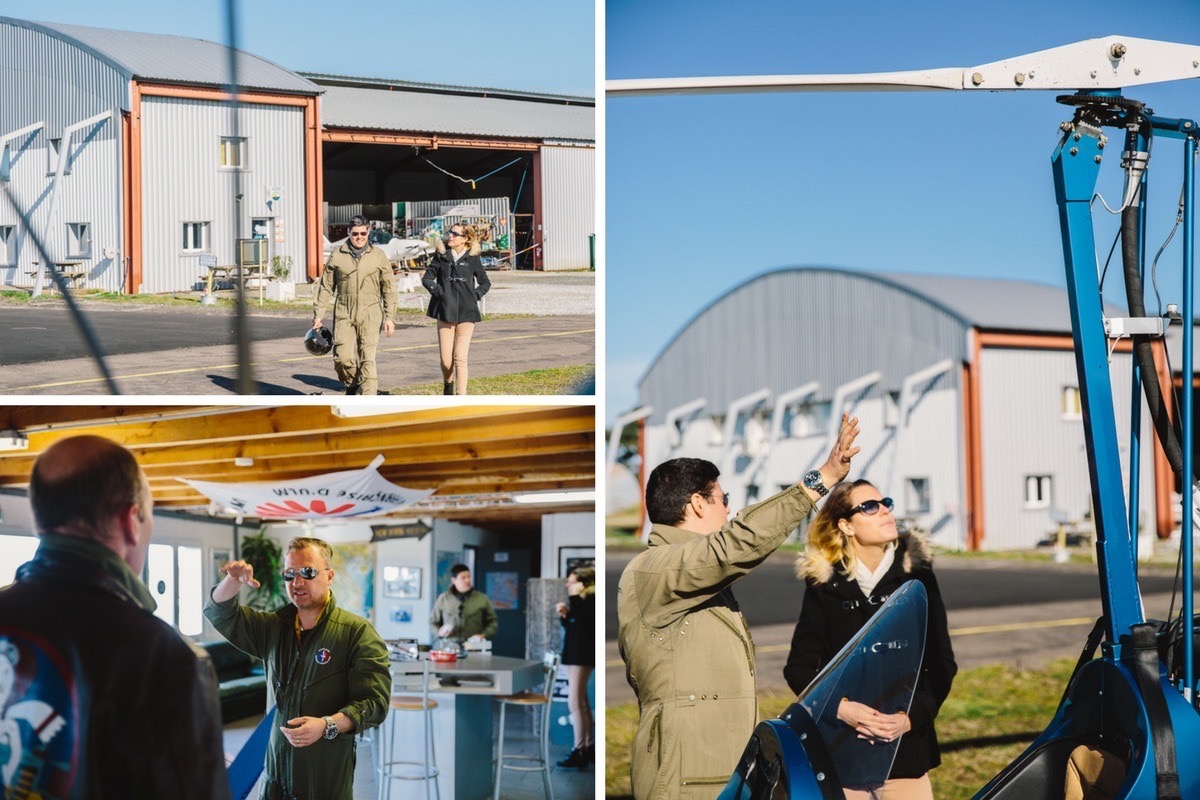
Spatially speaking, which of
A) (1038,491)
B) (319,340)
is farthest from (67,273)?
(1038,491)

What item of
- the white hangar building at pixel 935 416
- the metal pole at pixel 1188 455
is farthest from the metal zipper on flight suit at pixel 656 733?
the white hangar building at pixel 935 416

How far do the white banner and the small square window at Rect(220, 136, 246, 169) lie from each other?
1.12m

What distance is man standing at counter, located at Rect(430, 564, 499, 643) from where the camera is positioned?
4.86 m

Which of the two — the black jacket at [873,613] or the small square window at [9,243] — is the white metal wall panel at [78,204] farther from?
the black jacket at [873,613]

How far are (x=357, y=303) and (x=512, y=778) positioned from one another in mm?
1907

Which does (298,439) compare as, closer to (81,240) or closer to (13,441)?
(13,441)

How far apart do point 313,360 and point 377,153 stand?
81 centimetres

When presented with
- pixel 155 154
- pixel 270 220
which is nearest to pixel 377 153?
pixel 270 220

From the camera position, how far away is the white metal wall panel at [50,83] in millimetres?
4184

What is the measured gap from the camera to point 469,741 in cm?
490

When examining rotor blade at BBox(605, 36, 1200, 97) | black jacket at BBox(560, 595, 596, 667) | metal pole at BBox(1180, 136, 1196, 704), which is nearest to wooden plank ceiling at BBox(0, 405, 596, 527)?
black jacket at BBox(560, 595, 596, 667)

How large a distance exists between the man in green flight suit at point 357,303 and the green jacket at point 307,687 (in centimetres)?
82

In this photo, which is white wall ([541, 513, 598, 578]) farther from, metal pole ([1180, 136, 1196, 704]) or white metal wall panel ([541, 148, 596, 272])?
metal pole ([1180, 136, 1196, 704])

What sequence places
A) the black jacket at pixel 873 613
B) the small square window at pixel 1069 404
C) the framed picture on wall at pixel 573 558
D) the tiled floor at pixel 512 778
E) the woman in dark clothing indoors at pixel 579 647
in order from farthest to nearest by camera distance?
the small square window at pixel 1069 404 → the woman in dark clothing indoors at pixel 579 647 → the framed picture on wall at pixel 573 558 → the tiled floor at pixel 512 778 → the black jacket at pixel 873 613
